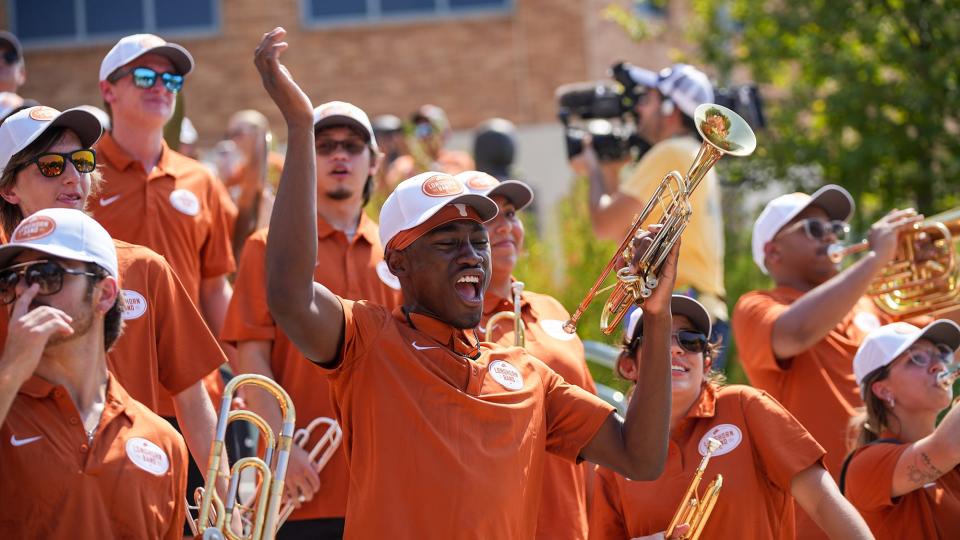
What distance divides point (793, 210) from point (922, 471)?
1.70 metres

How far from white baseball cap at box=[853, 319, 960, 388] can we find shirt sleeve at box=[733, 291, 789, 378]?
0.43 meters

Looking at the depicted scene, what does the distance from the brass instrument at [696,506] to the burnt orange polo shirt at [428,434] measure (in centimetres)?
86

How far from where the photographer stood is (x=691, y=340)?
543cm

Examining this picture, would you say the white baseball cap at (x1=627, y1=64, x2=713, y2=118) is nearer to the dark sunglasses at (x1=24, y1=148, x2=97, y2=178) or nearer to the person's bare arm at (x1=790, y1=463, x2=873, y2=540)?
the person's bare arm at (x1=790, y1=463, x2=873, y2=540)

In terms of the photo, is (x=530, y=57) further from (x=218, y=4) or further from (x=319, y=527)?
(x=319, y=527)

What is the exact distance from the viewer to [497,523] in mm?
4141

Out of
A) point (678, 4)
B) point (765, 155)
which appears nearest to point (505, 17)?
A: point (678, 4)

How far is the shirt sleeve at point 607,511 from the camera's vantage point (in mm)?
5301

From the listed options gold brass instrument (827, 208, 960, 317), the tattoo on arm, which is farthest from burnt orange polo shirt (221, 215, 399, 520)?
gold brass instrument (827, 208, 960, 317)

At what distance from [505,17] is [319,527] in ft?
51.8

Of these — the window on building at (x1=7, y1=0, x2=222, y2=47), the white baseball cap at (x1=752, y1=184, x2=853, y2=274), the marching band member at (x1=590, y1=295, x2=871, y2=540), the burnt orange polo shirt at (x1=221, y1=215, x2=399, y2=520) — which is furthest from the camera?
the window on building at (x1=7, y1=0, x2=222, y2=47)

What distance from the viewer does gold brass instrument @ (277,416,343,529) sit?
5730 millimetres

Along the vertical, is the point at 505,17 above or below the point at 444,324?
below

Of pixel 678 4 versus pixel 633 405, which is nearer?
pixel 633 405
